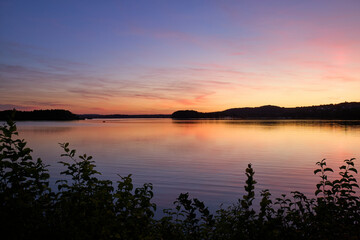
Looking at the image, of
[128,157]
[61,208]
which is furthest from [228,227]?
[128,157]

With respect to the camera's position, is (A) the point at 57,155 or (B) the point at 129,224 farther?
(A) the point at 57,155

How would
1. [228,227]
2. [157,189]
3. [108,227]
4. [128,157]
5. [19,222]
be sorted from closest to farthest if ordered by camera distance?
[108,227] → [19,222] → [228,227] → [157,189] → [128,157]

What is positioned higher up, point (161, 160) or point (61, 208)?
point (61, 208)

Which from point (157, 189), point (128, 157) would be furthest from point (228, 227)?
point (128, 157)

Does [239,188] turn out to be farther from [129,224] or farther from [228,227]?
[129,224]

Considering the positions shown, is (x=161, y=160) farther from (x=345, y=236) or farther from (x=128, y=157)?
(x=345, y=236)

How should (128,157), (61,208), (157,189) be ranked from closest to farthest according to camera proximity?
(61,208)
(157,189)
(128,157)

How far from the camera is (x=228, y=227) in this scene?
782 centimetres

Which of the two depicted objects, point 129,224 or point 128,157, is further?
point 128,157

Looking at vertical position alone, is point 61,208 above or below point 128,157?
above

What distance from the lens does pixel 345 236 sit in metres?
5.86

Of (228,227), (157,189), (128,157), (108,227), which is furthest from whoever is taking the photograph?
(128,157)

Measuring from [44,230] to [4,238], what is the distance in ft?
2.45

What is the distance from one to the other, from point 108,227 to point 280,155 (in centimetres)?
3281
